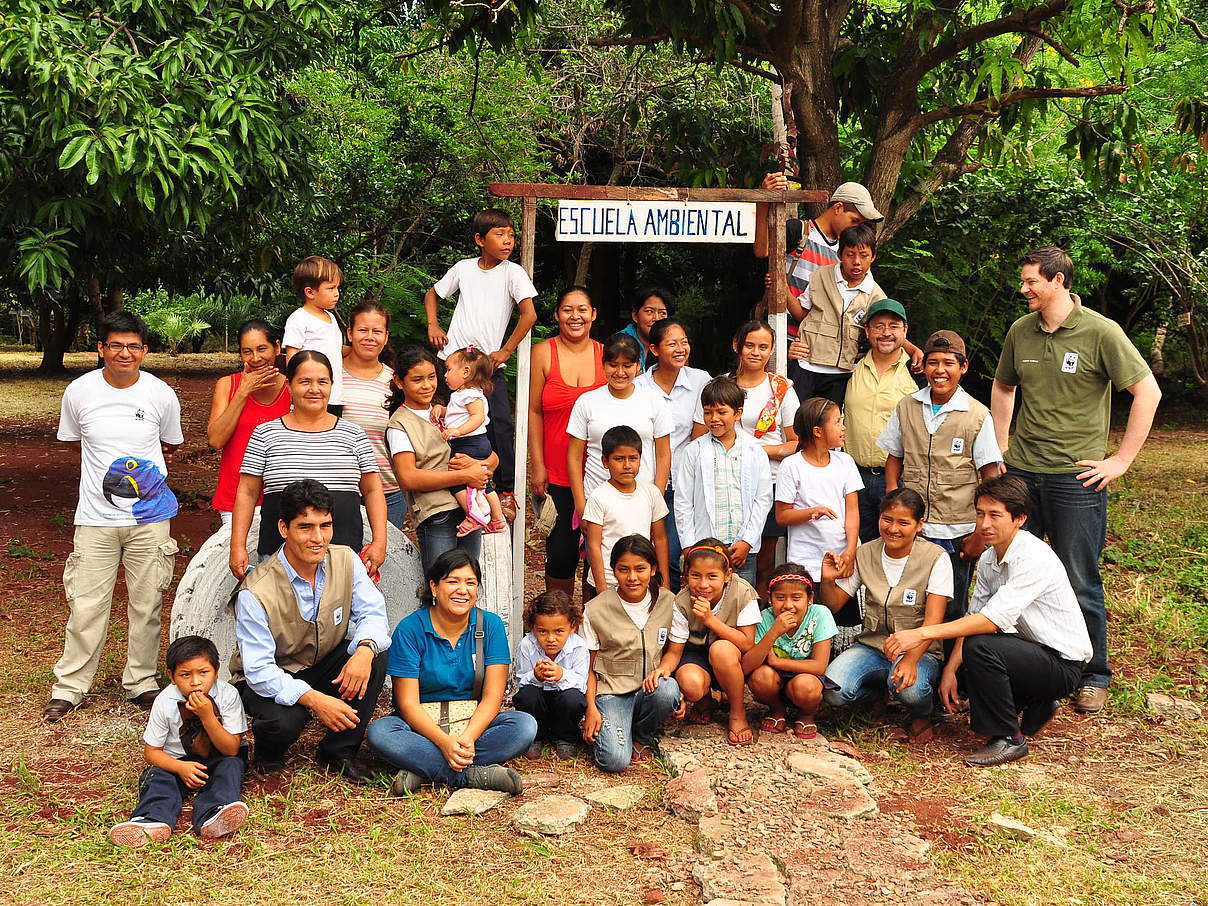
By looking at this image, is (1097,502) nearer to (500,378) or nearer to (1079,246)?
(500,378)

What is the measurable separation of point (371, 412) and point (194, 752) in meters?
1.70

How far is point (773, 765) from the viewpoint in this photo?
14.4 ft

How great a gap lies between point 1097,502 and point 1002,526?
74 cm

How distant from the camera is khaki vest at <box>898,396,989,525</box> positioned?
5082 millimetres

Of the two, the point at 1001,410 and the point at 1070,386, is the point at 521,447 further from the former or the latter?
the point at 1070,386

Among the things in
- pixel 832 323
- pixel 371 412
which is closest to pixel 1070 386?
pixel 832 323

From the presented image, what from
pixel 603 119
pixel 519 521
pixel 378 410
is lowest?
pixel 519 521

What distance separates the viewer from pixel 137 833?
12.3 ft

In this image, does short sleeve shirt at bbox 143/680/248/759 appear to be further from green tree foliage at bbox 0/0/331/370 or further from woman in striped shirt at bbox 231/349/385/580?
green tree foliage at bbox 0/0/331/370

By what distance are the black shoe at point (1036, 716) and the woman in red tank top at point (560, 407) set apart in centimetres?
206

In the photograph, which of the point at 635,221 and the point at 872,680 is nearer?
the point at 872,680

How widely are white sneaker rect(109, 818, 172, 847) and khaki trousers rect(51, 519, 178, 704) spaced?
56.1 inches

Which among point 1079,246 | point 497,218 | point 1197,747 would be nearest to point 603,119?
point 1079,246

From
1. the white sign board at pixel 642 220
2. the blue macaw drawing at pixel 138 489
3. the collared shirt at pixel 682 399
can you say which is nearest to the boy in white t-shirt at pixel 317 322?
the blue macaw drawing at pixel 138 489
